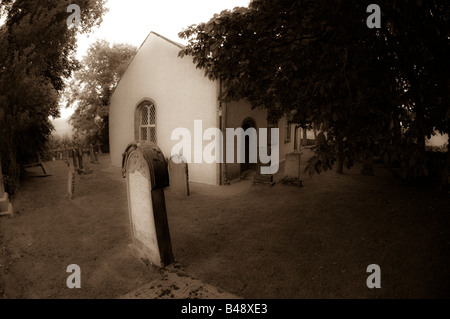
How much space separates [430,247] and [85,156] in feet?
46.4

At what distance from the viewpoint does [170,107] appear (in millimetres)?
11992

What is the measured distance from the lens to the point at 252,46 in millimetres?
5832

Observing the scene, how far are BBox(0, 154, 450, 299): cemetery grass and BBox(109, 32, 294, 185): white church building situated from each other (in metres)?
3.04

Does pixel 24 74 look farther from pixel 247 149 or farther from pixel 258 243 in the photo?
pixel 258 243

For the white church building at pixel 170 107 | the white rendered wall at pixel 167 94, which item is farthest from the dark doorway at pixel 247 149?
the white rendered wall at pixel 167 94

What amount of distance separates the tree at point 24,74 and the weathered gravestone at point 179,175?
5.49 meters

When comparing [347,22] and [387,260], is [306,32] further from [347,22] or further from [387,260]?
[387,260]

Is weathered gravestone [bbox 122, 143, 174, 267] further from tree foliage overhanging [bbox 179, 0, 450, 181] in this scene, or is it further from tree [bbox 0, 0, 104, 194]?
tree [bbox 0, 0, 104, 194]

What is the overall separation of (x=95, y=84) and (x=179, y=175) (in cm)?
1425

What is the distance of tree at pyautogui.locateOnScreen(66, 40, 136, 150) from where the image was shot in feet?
63.7

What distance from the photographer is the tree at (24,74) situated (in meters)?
8.92

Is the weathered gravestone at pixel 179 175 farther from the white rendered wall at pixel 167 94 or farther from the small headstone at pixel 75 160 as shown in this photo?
the small headstone at pixel 75 160

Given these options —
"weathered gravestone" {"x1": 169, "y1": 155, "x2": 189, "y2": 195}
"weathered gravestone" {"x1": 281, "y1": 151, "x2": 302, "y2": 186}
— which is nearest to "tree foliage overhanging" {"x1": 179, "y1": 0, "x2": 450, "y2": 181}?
"weathered gravestone" {"x1": 281, "y1": 151, "x2": 302, "y2": 186}
